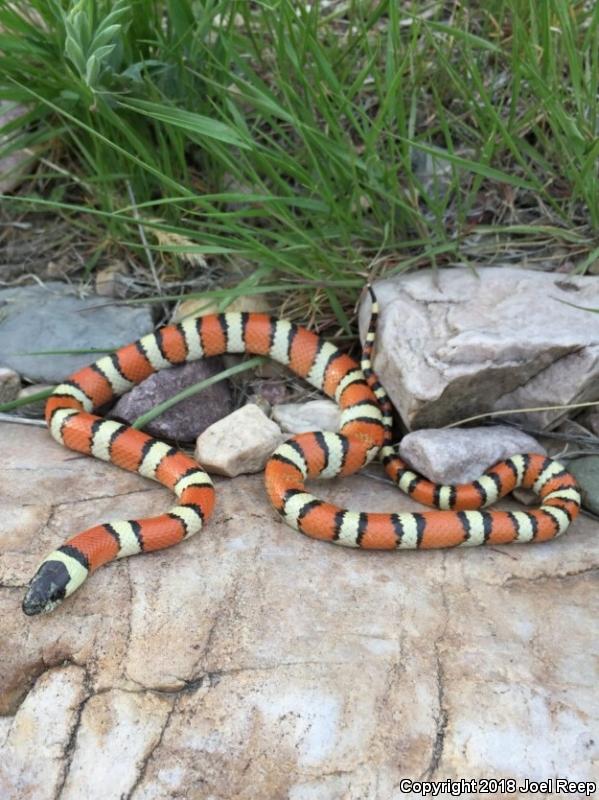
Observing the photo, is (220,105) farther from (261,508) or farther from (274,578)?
(274,578)

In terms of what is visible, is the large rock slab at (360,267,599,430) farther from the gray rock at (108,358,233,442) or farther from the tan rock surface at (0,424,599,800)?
the gray rock at (108,358,233,442)

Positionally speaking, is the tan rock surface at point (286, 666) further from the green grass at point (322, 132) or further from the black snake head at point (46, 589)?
the green grass at point (322, 132)

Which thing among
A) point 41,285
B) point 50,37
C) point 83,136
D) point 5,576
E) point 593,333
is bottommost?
point 5,576

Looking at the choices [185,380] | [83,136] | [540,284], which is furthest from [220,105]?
[540,284]

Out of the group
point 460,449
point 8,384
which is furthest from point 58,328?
point 460,449

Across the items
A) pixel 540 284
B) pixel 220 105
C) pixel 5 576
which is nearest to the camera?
pixel 5 576

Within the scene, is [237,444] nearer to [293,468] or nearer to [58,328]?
[293,468]

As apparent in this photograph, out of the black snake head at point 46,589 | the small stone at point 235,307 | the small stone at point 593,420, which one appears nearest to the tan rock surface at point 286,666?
the black snake head at point 46,589
